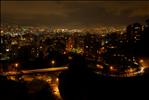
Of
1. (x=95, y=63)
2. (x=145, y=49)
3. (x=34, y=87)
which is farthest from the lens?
(x=145, y=49)

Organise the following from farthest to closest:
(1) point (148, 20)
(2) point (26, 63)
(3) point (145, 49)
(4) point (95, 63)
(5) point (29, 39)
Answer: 1. (5) point (29, 39)
2. (1) point (148, 20)
3. (3) point (145, 49)
4. (2) point (26, 63)
5. (4) point (95, 63)

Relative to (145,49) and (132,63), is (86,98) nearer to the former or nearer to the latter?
(132,63)

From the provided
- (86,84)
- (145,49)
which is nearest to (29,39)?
(145,49)

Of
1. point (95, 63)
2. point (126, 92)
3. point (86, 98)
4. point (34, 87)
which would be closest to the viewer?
point (86, 98)

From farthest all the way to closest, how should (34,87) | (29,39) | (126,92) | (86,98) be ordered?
(29,39) < (34,87) < (126,92) < (86,98)

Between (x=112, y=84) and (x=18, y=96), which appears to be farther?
(x=112, y=84)

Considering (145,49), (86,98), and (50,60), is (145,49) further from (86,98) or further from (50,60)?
(86,98)

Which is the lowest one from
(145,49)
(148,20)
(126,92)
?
(126,92)

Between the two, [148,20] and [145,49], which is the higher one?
[148,20]

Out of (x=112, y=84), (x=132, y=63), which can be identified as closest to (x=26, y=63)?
(x=132, y=63)
